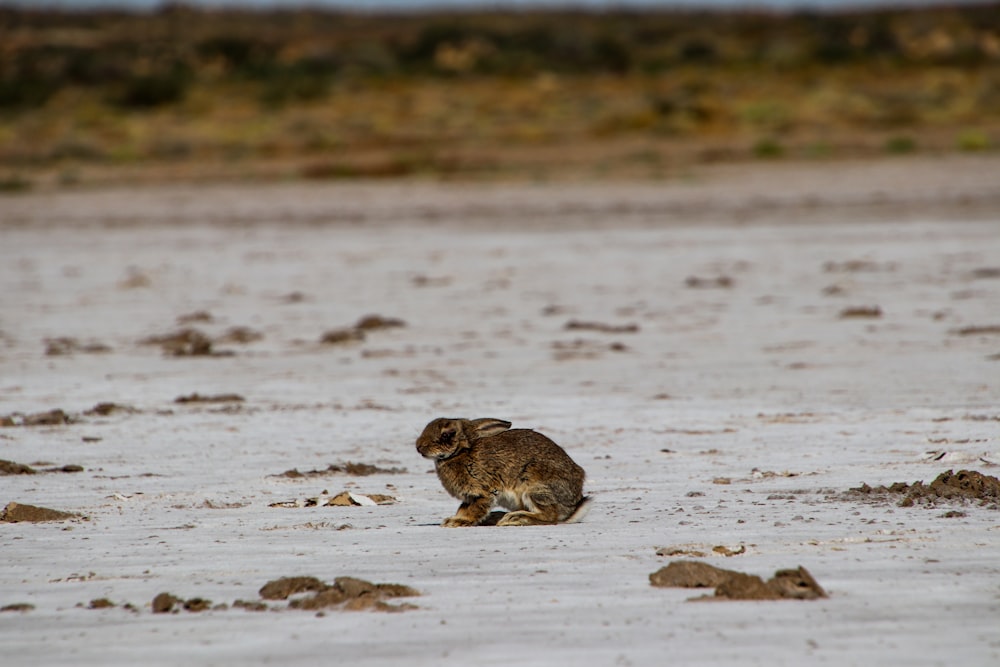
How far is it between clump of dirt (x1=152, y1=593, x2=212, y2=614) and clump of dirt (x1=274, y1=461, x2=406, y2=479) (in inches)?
93.9

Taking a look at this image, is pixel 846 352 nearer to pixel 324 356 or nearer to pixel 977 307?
pixel 977 307

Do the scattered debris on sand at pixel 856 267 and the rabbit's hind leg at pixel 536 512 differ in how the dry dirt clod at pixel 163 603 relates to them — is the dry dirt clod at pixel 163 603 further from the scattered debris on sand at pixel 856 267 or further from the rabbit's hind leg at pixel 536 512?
the scattered debris on sand at pixel 856 267

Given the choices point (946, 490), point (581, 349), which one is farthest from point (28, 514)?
point (581, 349)

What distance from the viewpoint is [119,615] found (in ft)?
15.8

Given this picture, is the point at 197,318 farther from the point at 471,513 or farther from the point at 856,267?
the point at 471,513

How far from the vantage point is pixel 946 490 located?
6.19m

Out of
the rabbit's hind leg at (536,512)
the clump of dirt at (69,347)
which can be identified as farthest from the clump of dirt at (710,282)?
the rabbit's hind leg at (536,512)

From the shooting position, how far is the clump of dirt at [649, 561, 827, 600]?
4.79 metres

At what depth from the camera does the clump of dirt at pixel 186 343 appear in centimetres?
1184

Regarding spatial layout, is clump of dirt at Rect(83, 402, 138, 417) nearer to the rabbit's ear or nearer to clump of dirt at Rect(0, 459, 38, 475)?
clump of dirt at Rect(0, 459, 38, 475)

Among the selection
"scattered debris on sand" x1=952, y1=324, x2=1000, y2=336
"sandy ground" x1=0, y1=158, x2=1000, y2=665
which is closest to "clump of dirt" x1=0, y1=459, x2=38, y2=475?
"sandy ground" x1=0, y1=158, x2=1000, y2=665

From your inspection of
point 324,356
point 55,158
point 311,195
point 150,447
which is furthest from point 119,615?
point 55,158

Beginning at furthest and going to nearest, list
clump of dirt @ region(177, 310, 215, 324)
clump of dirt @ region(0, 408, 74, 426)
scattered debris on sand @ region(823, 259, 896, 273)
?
scattered debris on sand @ region(823, 259, 896, 273)
clump of dirt @ region(177, 310, 215, 324)
clump of dirt @ region(0, 408, 74, 426)

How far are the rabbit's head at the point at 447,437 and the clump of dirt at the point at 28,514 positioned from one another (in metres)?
1.47
